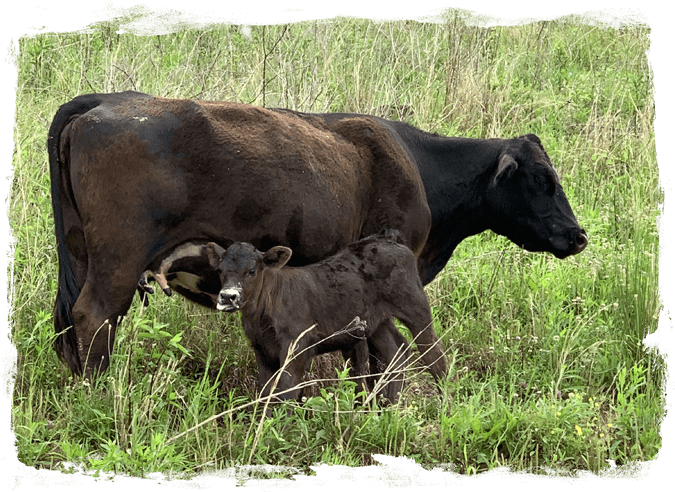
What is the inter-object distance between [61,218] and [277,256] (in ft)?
5.47

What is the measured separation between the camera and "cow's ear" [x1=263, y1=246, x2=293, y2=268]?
5.78 meters

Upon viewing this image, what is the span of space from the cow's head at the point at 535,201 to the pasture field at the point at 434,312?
64 cm

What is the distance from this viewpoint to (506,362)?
7.11 m

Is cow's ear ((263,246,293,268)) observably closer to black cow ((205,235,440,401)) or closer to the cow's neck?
black cow ((205,235,440,401))

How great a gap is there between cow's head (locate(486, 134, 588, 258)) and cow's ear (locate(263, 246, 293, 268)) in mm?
2126

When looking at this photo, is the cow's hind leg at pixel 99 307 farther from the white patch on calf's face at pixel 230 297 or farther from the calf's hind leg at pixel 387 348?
the calf's hind leg at pixel 387 348

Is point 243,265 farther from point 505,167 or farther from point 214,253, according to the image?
point 505,167

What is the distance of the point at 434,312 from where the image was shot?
791 cm

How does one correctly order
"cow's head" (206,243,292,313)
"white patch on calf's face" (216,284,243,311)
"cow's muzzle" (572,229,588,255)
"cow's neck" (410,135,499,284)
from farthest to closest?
"cow's neck" (410,135,499,284), "cow's muzzle" (572,229,588,255), "cow's head" (206,243,292,313), "white patch on calf's face" (216,284,243,311)

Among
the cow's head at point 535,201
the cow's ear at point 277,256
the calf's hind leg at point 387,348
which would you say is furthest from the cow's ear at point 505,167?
the cow's ear at point 277,256

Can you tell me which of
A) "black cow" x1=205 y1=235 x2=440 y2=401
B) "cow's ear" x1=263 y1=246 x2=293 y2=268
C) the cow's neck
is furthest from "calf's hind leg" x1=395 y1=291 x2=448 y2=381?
"cow's ear" x1=263 y1=246 x2=293 y2=268

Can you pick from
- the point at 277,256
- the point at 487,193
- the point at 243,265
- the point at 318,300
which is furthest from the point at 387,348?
the point at 487,193

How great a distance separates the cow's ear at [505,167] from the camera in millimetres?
6936

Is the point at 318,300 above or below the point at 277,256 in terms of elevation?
below
